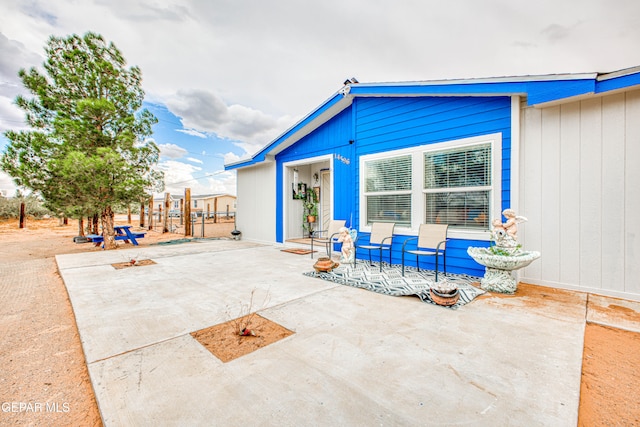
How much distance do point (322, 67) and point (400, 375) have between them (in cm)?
905

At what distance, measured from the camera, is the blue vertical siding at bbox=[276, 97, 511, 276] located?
4.14m

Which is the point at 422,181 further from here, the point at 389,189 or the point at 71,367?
the point at 71,367

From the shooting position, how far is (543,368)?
182 centimetres

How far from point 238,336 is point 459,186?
156 inches

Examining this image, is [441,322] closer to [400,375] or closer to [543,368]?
[543,368]

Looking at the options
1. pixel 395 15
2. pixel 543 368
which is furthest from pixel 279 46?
pixel 543 368

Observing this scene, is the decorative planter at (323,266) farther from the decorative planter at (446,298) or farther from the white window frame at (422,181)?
the decorative planter at (446,298)

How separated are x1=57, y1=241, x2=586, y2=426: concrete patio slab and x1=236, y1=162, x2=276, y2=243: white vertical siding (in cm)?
494

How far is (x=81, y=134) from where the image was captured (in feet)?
23.6

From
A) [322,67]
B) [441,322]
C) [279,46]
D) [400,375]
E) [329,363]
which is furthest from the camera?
[322,67]

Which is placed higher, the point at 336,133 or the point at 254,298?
the point at 336,133

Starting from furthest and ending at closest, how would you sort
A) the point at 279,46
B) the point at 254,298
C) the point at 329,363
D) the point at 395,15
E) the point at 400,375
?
the point at 279,46 < the point at 395,15 < the point at 254,298 < the point at 329,363 < the point at 400,375

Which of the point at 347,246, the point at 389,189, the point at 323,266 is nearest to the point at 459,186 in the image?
the point at 389,189

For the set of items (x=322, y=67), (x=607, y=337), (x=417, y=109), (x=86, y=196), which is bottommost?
(x=607, y=337)
